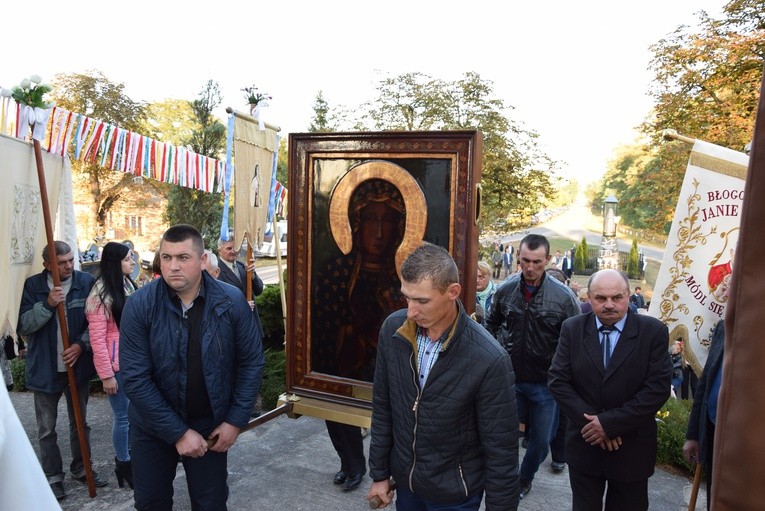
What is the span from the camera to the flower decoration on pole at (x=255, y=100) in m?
5.22

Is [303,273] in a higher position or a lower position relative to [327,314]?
higher

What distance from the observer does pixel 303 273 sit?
452 centimetres

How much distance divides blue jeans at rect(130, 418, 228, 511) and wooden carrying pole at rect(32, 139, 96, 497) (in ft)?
4.97

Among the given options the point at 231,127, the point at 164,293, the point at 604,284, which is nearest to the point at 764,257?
the point at 604,284

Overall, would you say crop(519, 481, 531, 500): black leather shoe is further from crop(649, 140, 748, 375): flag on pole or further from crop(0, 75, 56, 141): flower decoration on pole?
crop(0, 75, 56, 141): flower decoration on pole

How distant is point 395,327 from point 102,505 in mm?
3139

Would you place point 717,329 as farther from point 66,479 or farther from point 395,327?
point 66,479

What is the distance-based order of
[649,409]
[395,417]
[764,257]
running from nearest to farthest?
[764,257] → [395,417] → [649,409]

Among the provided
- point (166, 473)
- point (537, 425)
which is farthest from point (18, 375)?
point (537, 425)

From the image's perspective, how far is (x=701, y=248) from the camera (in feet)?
13.4

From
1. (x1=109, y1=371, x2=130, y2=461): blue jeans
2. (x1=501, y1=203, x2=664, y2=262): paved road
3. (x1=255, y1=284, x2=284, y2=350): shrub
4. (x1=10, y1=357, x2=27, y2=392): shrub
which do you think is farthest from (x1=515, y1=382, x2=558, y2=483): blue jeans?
(x1=501, y1=203, x2=664, y2=262): paved road

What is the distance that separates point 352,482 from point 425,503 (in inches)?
83.2

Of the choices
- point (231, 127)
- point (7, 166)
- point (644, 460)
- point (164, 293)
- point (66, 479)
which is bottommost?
point (66, 479)

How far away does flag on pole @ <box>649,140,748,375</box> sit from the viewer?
397cm
